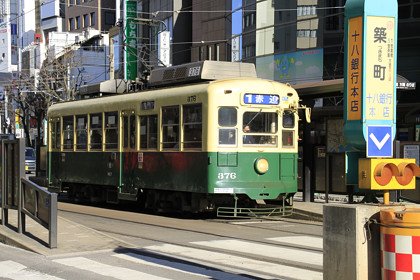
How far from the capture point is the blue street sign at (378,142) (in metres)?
6.40

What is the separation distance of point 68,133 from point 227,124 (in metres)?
7.38

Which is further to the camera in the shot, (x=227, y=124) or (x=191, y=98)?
(x=191, y=98)

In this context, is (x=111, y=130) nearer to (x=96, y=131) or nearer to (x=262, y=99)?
(x=96, y=131)

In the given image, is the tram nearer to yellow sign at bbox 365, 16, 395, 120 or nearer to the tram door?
the tram door

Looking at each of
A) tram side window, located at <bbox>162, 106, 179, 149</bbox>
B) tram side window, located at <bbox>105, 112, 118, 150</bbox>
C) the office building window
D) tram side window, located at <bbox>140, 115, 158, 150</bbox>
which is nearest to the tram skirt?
tram side window, located at <bbox>162, 106, 179, 149</bbox>

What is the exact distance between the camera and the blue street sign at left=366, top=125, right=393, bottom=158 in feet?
21.0

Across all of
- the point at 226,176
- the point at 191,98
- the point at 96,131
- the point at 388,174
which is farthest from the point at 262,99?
the point at 388,174

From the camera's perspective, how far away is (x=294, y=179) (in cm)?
1563

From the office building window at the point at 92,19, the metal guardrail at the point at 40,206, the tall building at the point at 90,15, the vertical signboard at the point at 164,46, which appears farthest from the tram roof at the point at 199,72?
the office building window at the point at 92,19

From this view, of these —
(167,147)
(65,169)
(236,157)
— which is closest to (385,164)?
(236,157)

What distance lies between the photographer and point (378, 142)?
6.44 metres

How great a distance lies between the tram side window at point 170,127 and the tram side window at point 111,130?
2306 mm

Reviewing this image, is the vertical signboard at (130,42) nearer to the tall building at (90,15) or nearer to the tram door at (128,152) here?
the tall building at (90,15)

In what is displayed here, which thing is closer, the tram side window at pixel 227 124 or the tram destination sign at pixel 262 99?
the tram side window at pixel 227 124
